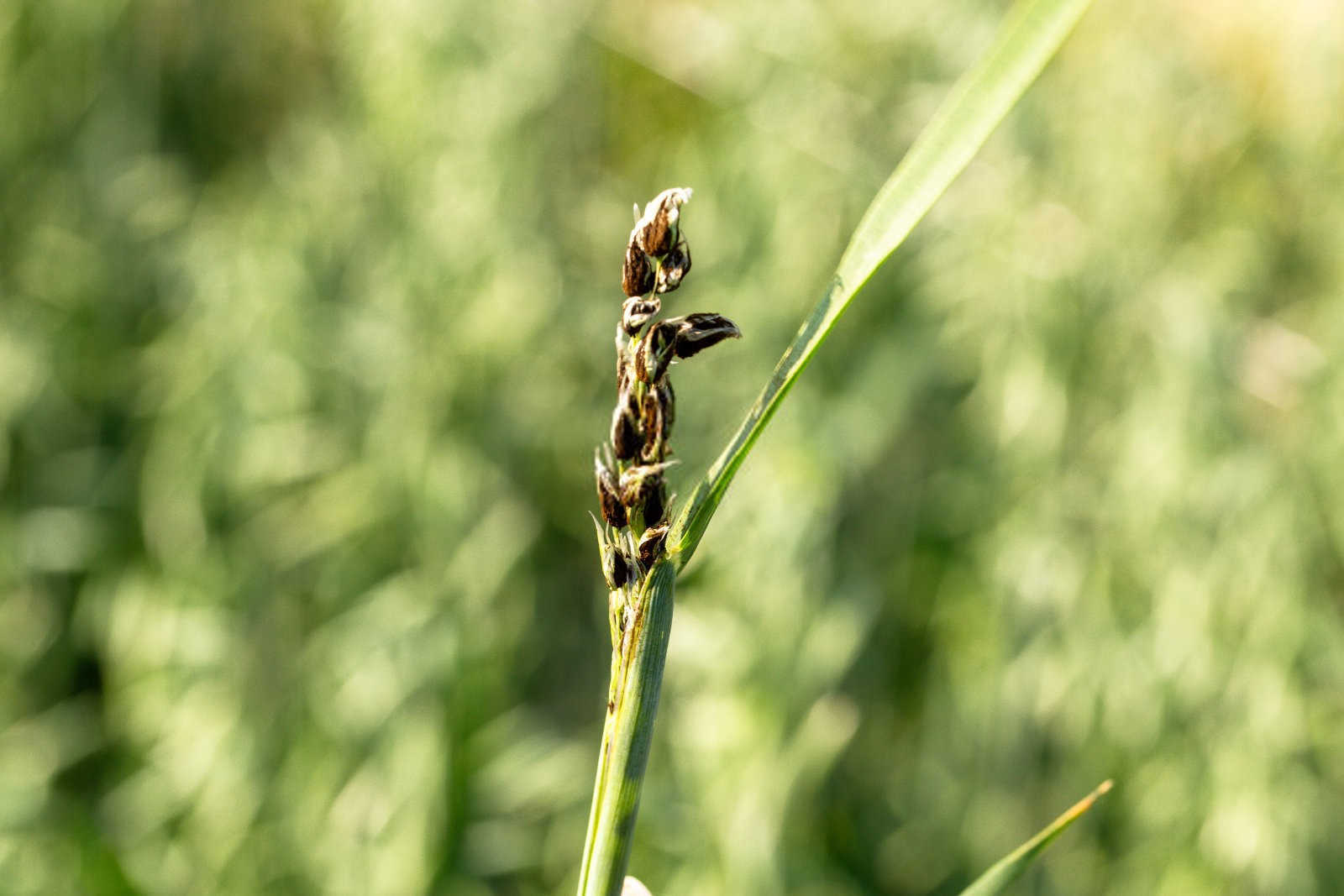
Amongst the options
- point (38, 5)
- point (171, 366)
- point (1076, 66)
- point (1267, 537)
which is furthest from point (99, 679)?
point (1076, 66)

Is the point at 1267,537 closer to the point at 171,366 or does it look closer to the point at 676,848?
the point at 676,848

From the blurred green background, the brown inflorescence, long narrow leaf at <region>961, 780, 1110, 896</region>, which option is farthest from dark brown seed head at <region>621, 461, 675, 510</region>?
the blurred green background

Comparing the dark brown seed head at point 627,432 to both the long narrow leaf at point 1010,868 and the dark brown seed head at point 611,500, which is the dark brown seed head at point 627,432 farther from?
the long narrow leaf at point 1010,868

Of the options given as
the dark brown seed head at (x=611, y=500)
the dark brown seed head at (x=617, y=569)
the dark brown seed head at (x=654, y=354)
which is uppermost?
the dark brown seed head at (x=654, y=354)

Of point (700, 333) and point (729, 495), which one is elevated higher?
point (729, 495)

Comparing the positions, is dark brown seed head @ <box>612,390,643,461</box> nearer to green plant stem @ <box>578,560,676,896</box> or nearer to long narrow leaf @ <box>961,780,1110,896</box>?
green plant stem @ <box>578,560,676,896</box>

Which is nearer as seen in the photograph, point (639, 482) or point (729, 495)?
point (639, 482)

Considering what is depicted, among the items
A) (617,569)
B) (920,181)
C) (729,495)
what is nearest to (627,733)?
(617,569)

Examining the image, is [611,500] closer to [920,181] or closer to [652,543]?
[652,543]

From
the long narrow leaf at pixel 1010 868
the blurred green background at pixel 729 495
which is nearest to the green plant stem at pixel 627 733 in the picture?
the long narrow leaf at pixel 1010 868
